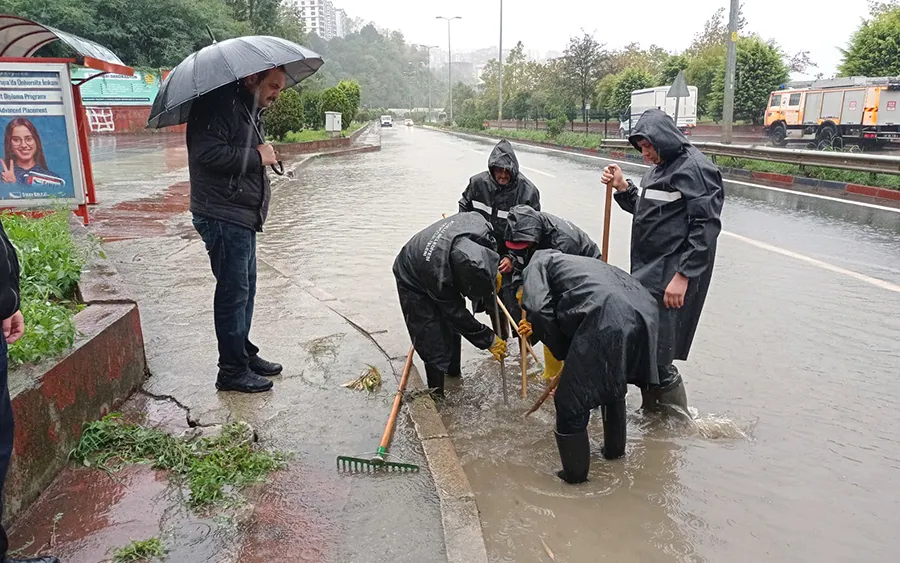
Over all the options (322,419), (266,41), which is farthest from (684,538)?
(266,41)

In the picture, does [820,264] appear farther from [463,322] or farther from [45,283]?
[45,283]

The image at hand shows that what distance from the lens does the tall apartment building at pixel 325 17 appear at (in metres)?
130

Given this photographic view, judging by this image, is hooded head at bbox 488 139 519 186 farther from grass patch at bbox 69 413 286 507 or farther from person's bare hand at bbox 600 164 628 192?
grass patch at bbox 69 413 286 507

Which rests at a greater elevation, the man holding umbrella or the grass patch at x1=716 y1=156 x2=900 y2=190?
the man holding umbrella

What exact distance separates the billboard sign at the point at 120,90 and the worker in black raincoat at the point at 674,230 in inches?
989

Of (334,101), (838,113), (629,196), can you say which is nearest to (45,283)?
(629,196)

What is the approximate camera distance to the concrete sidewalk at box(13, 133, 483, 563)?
2.44 m

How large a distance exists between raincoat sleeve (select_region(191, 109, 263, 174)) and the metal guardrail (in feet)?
24.8

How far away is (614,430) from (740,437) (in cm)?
84

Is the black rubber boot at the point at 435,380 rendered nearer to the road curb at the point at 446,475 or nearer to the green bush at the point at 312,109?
the road curb at the point at 446,475

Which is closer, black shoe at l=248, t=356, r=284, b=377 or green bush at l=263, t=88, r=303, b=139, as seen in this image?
black shoe at l=248, t=356, r=284, b=377

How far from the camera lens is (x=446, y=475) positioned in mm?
2914

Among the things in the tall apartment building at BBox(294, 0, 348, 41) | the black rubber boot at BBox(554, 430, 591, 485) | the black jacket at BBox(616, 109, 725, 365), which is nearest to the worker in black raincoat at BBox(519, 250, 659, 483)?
the black rubber boot at BBox(554, 430, 591, 485)

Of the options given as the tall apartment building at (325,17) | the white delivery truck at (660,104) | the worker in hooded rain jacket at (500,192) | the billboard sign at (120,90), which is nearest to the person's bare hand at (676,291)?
the worker in hooded rain jacket at (500,192)
